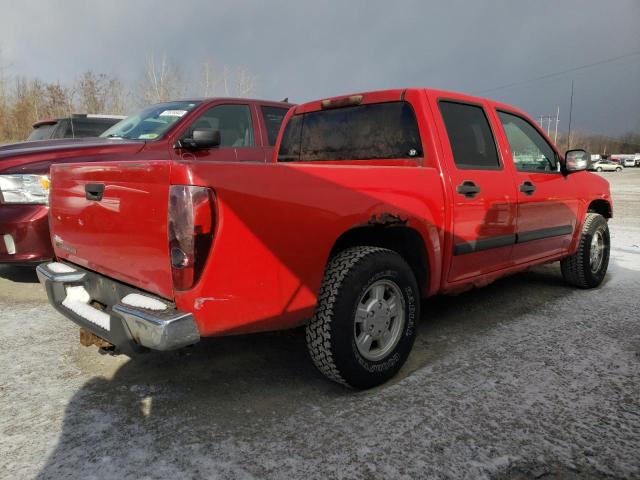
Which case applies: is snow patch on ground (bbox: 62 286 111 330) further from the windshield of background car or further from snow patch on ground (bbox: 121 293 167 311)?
the windshield of background car

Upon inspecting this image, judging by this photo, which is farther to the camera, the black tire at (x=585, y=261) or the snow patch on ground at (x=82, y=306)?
the black tire at (x=585, y=261)

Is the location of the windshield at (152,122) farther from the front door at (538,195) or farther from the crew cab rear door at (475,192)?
the front door at (538,195)

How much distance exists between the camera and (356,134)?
3.56 m

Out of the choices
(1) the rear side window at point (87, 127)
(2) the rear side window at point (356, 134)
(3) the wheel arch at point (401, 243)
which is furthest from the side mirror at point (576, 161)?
(1) the rear side window at point (87, 127)

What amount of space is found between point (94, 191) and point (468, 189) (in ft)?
7.69

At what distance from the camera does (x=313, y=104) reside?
12.9ft

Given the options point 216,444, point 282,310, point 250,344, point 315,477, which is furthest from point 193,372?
point 315,477

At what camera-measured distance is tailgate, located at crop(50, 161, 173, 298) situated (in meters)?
2.06

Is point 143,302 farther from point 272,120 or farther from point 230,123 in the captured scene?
point 272,120

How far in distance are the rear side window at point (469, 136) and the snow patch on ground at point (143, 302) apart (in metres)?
2.19

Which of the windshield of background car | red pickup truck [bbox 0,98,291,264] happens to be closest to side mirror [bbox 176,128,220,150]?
red pickup truck [bbox 0,98,291,264]

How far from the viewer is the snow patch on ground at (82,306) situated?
2417mm

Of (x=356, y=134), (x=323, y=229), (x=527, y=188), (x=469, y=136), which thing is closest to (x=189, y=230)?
(x=323, y=229)

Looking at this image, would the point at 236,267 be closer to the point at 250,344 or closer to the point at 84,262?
the point at 84,262
